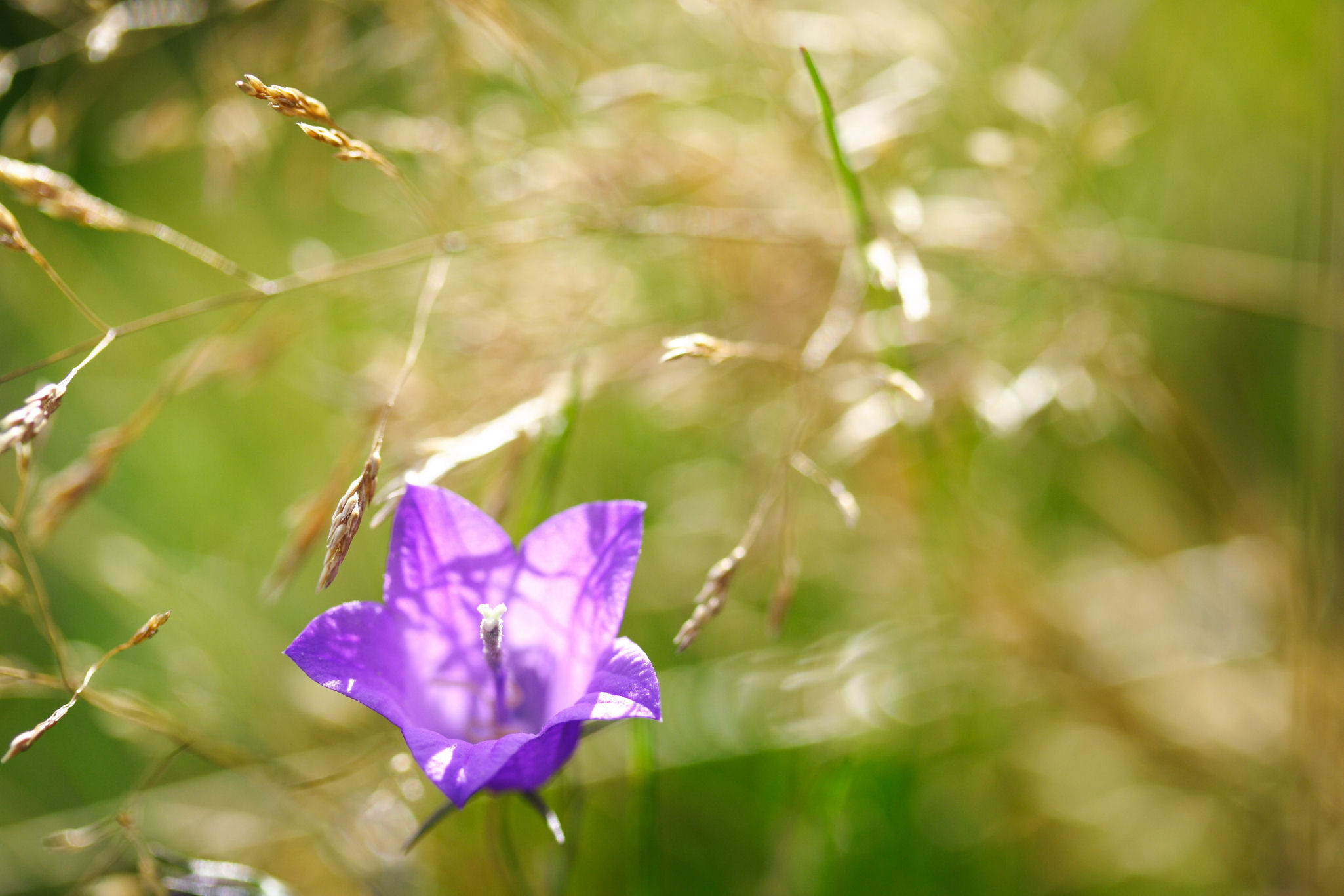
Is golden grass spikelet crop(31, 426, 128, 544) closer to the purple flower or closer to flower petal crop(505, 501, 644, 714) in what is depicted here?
the purple flower

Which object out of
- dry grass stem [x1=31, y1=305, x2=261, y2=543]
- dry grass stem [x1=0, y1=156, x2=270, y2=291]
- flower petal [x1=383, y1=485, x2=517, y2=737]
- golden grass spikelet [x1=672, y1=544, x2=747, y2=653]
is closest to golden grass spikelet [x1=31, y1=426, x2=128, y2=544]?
dry grass stem [x1=31, y1=305, x2=261, y2=543]

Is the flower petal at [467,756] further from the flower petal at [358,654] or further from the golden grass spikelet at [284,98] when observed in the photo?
the golden grass spikelet at [284,98]

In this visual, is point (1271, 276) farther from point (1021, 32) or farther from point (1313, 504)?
point (1021, 32)

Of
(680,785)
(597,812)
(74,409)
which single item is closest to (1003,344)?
(680,785)

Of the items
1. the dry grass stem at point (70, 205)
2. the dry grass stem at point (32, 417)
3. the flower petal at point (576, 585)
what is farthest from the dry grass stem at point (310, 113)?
the flower petal at point (576, 585)

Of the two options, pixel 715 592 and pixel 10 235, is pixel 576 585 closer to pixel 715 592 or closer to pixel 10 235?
pixel 715 592

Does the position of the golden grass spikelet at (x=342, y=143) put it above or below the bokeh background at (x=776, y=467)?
above
